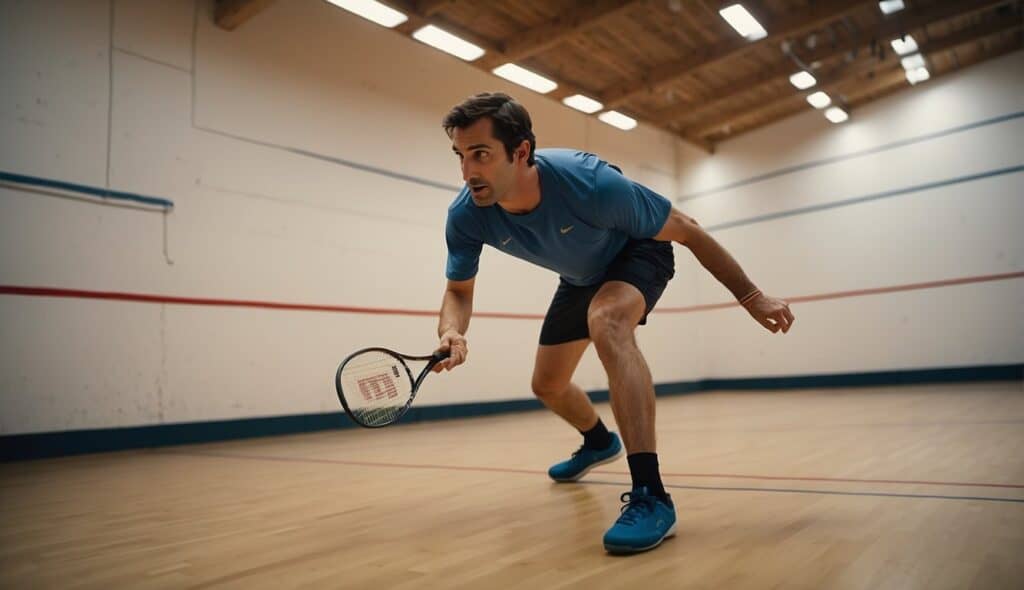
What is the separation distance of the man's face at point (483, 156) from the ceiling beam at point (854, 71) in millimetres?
7345

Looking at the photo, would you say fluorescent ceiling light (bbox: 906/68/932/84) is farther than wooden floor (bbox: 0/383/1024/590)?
Yes

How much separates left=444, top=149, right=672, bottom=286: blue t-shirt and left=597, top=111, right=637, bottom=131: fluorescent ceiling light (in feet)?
21.9

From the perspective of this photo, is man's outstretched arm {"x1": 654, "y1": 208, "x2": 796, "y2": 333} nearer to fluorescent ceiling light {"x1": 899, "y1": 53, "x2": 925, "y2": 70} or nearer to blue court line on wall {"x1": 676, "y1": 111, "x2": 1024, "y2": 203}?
fluorescent ceiling light {"x1": 899, "y1": 53, "x2": 925, "y2": 70}

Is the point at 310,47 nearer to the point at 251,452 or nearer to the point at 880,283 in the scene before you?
the point at 251,452

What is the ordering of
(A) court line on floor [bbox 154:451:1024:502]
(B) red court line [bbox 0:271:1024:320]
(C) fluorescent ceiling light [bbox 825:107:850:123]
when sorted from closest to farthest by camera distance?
(A) court line on floor [bbox 154:451:1024:502], (B) red court line [bbox 0:271:1024:320], (C) fluorescent ceiling light [bbox 825:107:850:123]

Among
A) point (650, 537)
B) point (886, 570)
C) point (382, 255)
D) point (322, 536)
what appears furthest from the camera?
point (382, 255)

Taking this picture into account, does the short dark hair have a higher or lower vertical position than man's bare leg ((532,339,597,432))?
higher

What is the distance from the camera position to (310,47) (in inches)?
236

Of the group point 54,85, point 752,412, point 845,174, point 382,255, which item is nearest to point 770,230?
point 845,174

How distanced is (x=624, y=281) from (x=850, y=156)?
8.31m

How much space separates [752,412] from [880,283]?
157 inches

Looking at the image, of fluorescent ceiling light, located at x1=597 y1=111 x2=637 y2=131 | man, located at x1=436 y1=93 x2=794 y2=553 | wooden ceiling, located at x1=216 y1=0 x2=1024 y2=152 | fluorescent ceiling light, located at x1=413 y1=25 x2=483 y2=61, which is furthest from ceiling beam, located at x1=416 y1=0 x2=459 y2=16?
man, located at x1=436 y1=93 x2=794 y2=553

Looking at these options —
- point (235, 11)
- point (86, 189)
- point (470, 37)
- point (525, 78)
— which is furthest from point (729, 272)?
point (525, 78)

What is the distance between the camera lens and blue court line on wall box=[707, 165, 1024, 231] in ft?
25.8
